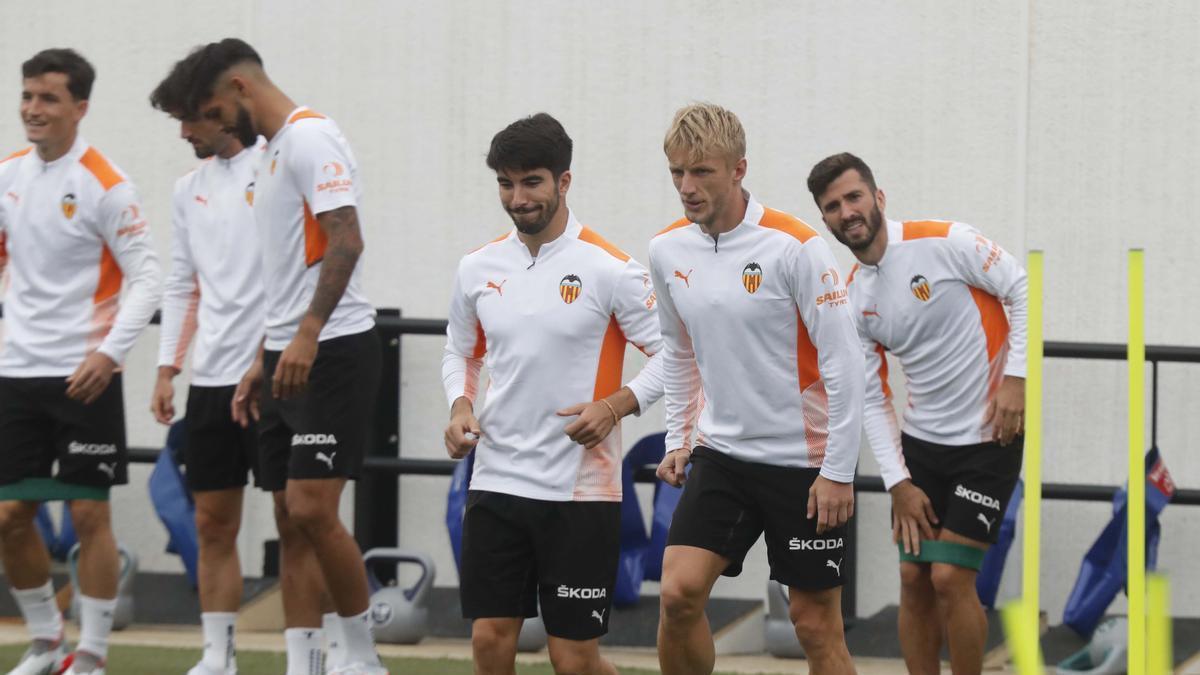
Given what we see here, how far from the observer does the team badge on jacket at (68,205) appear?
594cm

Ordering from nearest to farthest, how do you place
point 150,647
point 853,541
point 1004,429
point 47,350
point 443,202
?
1. point 1004,429
2. point 47,350
3. point 150,647
4. point 853,541
5. point 443,202

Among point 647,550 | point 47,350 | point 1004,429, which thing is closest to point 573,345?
point 1004,429

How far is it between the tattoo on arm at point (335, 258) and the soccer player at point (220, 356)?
0.63 metres

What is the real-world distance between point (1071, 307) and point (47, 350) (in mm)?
4382

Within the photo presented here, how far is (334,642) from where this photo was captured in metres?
5.64

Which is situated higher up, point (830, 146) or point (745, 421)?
point (830, 146)

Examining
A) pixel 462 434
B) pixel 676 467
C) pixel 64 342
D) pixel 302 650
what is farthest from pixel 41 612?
pixel 676 467

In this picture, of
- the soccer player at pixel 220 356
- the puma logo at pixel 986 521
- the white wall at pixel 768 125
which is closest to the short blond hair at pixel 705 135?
the puma logo at pixel 986 521

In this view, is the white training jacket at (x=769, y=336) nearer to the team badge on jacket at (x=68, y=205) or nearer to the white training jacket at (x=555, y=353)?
the white training jacket at (x=555, y=353)

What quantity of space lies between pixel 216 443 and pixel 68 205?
3.22ft

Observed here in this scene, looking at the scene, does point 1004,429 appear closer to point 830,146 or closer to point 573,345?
point 573,345

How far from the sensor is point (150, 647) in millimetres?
7043

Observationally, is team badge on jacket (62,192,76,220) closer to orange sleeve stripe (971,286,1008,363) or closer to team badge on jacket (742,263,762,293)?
team badge on jacket (742,263,762,293)

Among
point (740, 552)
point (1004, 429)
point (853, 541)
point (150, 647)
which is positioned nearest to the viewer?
point (740, 552)
